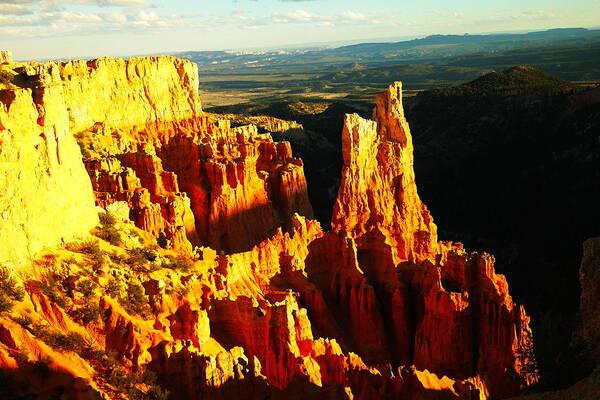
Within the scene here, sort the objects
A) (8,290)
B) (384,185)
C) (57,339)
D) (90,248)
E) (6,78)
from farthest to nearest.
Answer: (384,185), (6,78), (90,248), (8,290), (57,339)

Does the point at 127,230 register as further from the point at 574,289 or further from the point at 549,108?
the point at 549,108

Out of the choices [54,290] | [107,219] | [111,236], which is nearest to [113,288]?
[54,290]

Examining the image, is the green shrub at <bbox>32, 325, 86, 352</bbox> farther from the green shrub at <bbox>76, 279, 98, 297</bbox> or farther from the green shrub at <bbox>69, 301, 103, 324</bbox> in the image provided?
the green shrub at <bbox>76, 279, 98, 297</bbox>

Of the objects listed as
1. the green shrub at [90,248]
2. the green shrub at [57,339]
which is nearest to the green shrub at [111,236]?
the green shrub at [90,248]

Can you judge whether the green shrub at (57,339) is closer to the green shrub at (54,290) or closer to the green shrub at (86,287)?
the green shrub at (54,290)

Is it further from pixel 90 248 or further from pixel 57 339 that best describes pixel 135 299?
pixel 57 339

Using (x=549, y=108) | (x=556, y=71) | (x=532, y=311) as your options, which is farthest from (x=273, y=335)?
(x=556, y=71)

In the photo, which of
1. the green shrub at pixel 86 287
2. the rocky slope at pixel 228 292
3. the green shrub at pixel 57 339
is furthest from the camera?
the green shrub at pixel 86 287
